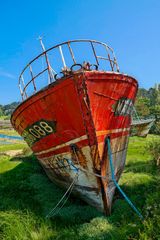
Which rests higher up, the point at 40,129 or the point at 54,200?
the point at 40,129

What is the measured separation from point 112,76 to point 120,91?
70cm

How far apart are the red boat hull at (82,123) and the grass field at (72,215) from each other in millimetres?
547

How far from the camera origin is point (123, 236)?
523cm

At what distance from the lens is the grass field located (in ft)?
18.2

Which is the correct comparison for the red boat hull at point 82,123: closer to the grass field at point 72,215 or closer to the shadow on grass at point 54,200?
the shadow on grass at point 54,200

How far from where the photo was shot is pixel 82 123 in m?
6.53

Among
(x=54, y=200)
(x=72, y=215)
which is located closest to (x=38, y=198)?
(x=54, y=200)

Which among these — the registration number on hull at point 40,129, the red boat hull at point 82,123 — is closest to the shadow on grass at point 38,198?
the red boat hull at point 82,123

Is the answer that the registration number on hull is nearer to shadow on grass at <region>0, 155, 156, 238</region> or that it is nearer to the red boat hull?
the red boat hull

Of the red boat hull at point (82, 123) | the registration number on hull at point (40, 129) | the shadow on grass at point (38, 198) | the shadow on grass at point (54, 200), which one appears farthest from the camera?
the registration number on hull at point (40, 129)

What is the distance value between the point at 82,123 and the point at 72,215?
2428mm

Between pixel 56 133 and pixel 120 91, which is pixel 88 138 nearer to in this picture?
pixel 56 133

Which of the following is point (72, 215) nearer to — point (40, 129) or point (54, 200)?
point (54, 200)

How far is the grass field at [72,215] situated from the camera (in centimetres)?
555
